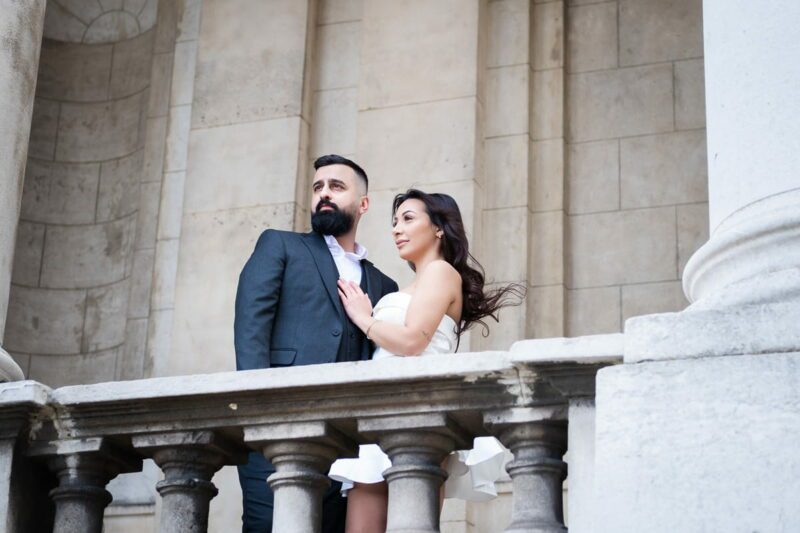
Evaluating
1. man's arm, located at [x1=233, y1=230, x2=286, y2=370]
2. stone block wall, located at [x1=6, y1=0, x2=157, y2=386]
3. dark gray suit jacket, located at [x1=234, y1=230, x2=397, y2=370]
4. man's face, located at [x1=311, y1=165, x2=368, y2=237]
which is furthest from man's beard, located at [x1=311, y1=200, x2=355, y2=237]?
stone block wall, located at [x1=6, y1=0, x2=157, y2=386]

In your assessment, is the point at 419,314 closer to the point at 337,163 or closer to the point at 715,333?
the point at 337,163

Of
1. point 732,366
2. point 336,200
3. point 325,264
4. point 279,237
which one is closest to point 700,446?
point 732,366

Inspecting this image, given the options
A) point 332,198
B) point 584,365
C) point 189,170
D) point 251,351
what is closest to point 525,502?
point 584,365

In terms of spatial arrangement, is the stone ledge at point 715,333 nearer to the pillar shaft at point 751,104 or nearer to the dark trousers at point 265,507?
the pillar shaft at point 751,104

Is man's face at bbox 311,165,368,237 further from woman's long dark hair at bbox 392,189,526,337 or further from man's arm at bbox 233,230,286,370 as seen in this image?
woman's long dark hair at bbox 392,189,526,337

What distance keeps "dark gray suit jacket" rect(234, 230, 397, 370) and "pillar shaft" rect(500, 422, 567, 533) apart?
1587 mm

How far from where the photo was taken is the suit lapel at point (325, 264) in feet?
23.9

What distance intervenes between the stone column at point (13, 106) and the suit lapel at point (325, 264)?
4.24ft

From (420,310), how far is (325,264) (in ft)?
2.68

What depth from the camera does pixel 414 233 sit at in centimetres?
720

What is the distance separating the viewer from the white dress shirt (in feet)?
24.9

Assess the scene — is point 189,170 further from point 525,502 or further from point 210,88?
point 525,502

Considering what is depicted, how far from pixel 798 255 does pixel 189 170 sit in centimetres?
666

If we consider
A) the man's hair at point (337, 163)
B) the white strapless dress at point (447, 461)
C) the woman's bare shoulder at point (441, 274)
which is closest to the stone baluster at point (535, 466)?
the white strapless dress at point (447, 461)
